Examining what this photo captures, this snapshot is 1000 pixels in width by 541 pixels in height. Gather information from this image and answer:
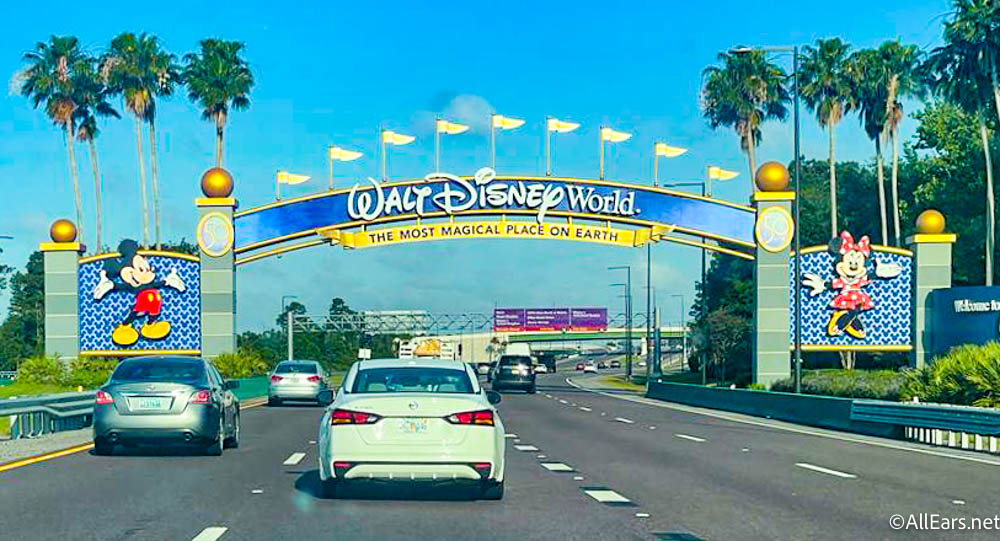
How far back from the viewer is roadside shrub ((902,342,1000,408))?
28.6 metres

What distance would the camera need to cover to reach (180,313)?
55.1m

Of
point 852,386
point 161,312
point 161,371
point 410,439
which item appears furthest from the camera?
point 161,312

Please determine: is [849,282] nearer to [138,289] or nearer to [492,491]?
[138,289]

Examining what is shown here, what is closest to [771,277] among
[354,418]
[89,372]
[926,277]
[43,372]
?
[926,277]

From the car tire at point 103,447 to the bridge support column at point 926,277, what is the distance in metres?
41.2

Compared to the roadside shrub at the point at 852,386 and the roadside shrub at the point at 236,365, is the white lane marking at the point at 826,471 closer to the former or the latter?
the roadside shrub at the point at 852,386

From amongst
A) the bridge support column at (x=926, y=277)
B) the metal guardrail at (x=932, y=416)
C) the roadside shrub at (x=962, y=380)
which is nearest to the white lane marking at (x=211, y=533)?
the metal guardrail at (x=932, y=416)

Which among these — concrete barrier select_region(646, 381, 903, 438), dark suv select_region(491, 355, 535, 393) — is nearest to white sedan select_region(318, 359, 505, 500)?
concrete barrier select_region(646, 381, 903, 438)

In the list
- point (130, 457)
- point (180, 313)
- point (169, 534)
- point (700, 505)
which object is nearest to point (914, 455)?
point (700, 505)

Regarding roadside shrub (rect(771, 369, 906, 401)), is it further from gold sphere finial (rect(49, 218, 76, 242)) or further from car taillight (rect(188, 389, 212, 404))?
gold sphere finial (rect(49, 218, 76, 242))

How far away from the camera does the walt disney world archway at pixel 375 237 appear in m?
54.5

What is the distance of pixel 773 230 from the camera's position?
54.2 metres

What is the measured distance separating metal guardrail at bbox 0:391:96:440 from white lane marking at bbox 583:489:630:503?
10836mm

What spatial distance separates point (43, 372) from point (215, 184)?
33.8ft
